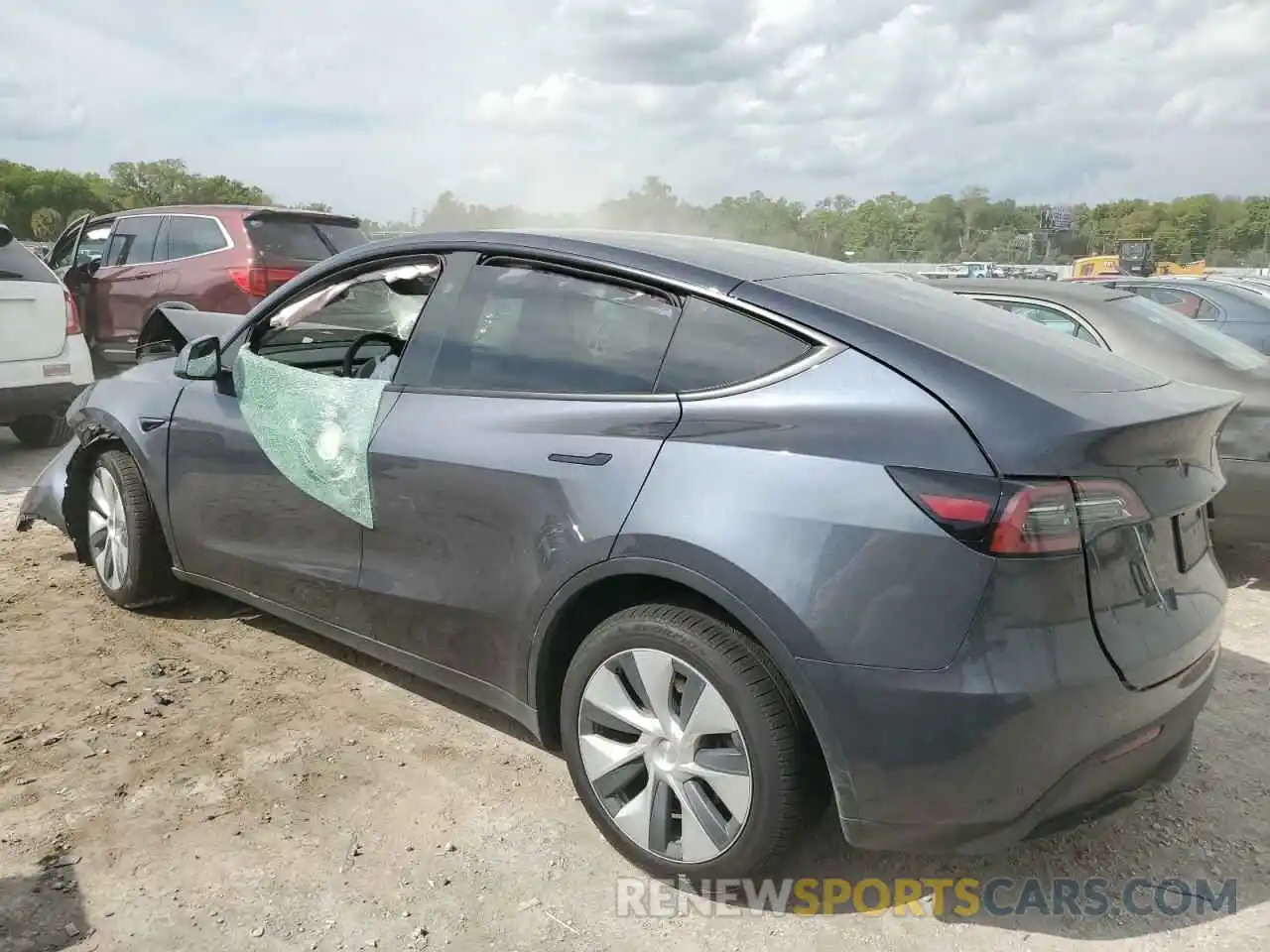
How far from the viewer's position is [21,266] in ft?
22.4

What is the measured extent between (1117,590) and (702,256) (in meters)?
1.33

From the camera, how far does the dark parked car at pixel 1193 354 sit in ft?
14.5

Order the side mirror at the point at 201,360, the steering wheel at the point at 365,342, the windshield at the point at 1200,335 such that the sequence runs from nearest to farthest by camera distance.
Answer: the steering wheel at the point at 365,342 → the side mirror at the point at 201,360 → the windshield at the point at 1200,335

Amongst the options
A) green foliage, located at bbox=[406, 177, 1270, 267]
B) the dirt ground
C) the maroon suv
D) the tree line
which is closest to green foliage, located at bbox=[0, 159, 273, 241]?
the tree line

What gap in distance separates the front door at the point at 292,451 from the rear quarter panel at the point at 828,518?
1.23 m

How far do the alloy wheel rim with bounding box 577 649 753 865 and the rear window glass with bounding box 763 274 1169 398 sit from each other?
0.92 m

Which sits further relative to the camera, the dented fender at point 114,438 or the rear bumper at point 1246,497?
the rear bumper at point 1246,497

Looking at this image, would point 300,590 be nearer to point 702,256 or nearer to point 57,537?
point 702,256

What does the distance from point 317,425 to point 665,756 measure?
1.63 metres

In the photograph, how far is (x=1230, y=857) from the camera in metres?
2.61

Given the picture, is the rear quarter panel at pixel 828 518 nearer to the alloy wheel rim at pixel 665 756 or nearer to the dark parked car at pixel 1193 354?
the alloy wheel rim at pixel 665 756

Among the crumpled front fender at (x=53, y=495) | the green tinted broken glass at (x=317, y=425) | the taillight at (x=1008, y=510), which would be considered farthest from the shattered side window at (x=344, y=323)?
the taillight at (x=1008, y=510)

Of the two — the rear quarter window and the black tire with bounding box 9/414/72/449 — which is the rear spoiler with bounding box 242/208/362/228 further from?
the rear quarter window

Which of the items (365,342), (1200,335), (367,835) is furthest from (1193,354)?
(367,835)
